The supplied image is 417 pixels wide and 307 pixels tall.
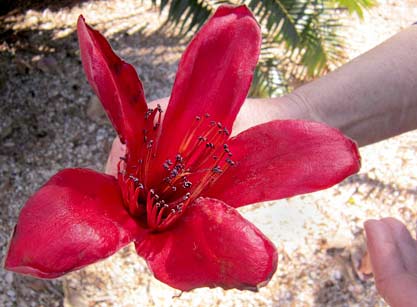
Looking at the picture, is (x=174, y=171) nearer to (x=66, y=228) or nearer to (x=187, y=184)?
(x=187, y=184)

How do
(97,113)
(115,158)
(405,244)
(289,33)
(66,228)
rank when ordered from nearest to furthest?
(66,228) → (115,158) → (405,244) → (289,33) → (97,113)

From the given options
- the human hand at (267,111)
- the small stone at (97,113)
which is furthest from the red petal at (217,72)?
the small stone at (97,113)

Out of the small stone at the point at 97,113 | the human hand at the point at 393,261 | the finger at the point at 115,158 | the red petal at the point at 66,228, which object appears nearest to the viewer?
the red petal at the point at 66,228

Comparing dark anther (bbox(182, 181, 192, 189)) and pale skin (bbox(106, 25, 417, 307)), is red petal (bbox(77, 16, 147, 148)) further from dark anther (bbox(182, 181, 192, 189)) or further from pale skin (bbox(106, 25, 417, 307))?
pale skin (bbox(106, 25, 417, 307))

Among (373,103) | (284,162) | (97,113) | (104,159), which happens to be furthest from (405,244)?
(97,113)

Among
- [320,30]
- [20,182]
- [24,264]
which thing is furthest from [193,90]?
[320,30]

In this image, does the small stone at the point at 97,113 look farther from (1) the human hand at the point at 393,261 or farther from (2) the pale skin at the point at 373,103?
(1) the human hand at the point at 393,261

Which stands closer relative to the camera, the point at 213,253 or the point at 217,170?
the point at 213,253
